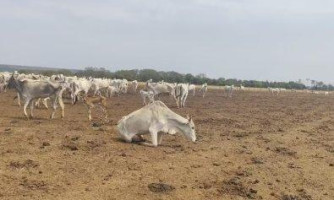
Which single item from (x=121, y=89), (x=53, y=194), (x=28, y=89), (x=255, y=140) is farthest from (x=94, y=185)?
(x=121, y=89)

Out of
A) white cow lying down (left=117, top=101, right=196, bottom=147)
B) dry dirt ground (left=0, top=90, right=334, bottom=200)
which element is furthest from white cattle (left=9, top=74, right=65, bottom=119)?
white cow lying down (left=117, top=101, right=196, bottom=147)

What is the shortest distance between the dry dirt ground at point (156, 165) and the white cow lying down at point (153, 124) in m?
0.41

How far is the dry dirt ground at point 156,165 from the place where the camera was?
976 centimetres

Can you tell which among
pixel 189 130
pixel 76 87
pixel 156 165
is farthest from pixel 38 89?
pixel 76 87

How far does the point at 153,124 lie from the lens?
1408 cm

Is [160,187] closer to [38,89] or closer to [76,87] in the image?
[38,89]

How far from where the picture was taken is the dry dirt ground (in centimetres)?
976

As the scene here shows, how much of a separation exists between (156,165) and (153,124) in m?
2.46

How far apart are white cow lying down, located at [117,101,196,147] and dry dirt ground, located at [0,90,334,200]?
0.41 m

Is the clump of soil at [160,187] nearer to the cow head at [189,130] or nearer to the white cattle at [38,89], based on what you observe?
the cow head at [189,130]

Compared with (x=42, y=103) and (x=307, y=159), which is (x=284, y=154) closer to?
(x=307, y=159)

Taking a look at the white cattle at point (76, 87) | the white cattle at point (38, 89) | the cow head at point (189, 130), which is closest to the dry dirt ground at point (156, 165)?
the cow head at point (189, 130)

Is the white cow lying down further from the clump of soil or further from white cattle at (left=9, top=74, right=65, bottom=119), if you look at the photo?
white cattle at (left=9, top=74, right=65, bottom=119)

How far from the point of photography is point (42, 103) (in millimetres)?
26891
